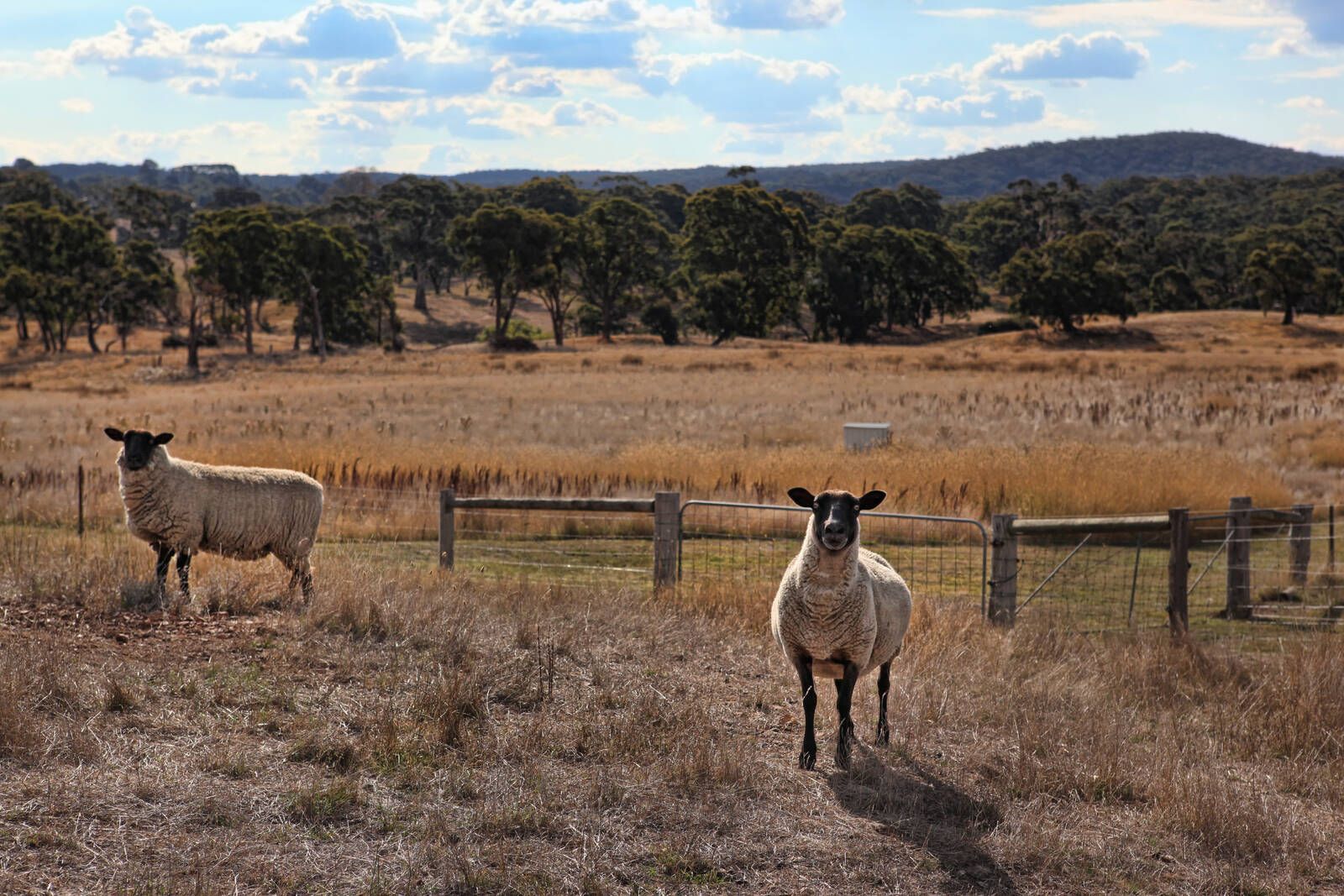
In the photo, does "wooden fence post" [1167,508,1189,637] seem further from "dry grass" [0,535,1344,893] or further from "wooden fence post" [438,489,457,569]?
"wooden fence post" [438,489,457,569]

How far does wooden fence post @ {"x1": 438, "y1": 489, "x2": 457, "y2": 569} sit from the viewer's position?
48.6 feet

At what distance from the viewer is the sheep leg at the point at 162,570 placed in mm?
10970

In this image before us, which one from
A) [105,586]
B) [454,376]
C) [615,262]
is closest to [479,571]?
[105,586]

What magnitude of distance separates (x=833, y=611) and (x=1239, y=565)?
8943mm

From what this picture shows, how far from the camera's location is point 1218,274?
108688 mm

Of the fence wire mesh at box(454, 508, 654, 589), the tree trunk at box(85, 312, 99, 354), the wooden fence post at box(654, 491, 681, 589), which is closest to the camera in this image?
the wooden fence post at box(654, 491, 681, 589)

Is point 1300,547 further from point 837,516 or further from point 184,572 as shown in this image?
point 184,572

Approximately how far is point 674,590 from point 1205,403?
27835 mm

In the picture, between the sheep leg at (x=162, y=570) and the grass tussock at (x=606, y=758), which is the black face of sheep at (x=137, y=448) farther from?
the grass tussock at (x=606, y=758)

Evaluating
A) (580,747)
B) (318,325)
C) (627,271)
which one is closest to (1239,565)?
(580,747)

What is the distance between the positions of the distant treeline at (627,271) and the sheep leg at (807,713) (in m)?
→ 64.8

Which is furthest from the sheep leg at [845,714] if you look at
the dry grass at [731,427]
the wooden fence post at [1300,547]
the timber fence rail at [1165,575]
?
the dry grass at [731,427]

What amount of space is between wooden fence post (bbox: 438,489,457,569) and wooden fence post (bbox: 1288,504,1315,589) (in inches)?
387

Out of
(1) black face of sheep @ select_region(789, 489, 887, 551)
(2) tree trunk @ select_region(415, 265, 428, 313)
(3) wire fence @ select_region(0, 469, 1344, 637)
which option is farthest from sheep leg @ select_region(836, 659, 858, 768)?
(2) tree trunk @ select_region(415, 265, 428, 313)
